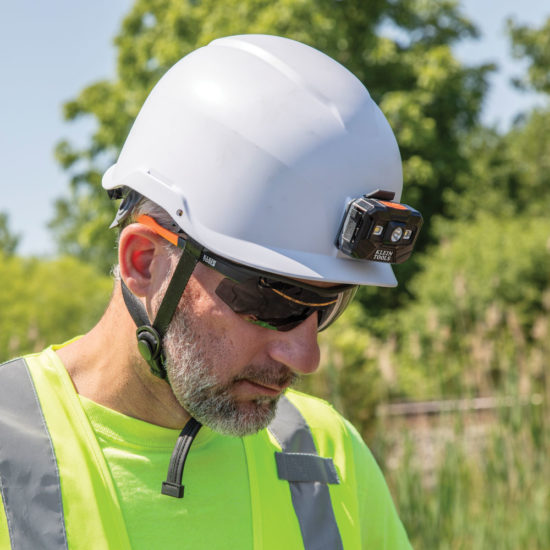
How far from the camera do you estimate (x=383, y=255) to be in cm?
162

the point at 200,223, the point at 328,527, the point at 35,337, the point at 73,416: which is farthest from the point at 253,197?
the point at 35,337

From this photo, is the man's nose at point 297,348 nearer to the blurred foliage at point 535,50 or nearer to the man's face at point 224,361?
the man's face at point 224,361

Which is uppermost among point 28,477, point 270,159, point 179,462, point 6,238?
point 270,159

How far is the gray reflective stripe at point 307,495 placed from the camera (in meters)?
1.64

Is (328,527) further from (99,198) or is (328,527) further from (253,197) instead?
(99,198)

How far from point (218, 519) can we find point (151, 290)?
1.59ft

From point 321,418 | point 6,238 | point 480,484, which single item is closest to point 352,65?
point 480,484

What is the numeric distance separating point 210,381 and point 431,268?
15.7 meters

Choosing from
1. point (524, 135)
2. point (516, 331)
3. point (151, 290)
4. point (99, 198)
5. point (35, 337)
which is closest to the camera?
point (151, 290)

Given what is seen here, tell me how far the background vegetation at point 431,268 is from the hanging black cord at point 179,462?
2329 millimetres

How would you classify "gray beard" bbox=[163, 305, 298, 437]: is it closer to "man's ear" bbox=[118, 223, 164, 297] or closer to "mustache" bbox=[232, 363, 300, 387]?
"mustache" bbox=[232, 363, 300, 387]

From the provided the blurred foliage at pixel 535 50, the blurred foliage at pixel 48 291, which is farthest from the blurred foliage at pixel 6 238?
the blurred foliage at pixel 535 50

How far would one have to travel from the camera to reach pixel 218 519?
1.57 metres

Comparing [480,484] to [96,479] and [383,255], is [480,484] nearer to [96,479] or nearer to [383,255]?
[383,255]
